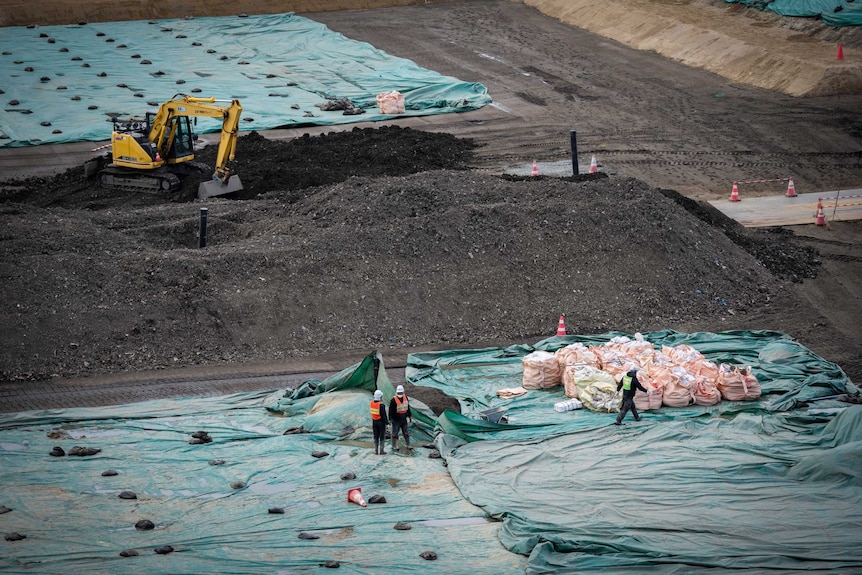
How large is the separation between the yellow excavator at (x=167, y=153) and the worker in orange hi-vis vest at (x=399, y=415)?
13.0 m

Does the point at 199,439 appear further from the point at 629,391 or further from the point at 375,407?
the point at 629,391

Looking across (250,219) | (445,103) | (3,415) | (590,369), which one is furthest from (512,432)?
(445,103)

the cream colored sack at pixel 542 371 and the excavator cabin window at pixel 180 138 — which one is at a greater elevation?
the excavator cabin window at pixel 180 138

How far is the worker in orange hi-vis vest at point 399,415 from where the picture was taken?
14828 mm

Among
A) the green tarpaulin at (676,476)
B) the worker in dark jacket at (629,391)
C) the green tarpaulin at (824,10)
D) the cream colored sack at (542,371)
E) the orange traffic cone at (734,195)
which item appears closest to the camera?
the green tarpaulin at (676,476)

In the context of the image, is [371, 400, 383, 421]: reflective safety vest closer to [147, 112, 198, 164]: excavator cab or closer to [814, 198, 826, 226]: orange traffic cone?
[147, 112, 198, 164]: excavator cab

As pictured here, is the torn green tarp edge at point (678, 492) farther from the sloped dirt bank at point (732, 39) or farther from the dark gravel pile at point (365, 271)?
→ the sloped dirt bank at point (732, 39)

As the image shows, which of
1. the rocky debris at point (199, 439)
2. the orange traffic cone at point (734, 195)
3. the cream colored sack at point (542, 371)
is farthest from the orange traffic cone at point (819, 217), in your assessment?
the rocky debris at point (199, 439)

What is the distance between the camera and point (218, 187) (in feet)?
86.6

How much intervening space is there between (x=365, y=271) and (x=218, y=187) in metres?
6.97

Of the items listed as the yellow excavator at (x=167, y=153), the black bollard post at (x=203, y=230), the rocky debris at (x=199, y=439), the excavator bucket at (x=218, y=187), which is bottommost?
the rocky debris at (x=199, y=439)

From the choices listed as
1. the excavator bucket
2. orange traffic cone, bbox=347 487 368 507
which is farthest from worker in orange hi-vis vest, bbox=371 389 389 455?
the excavator bucket

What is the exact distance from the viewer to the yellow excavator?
26297mm

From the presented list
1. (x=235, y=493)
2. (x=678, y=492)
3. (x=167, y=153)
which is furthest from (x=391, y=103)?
(x=678, y=492)
